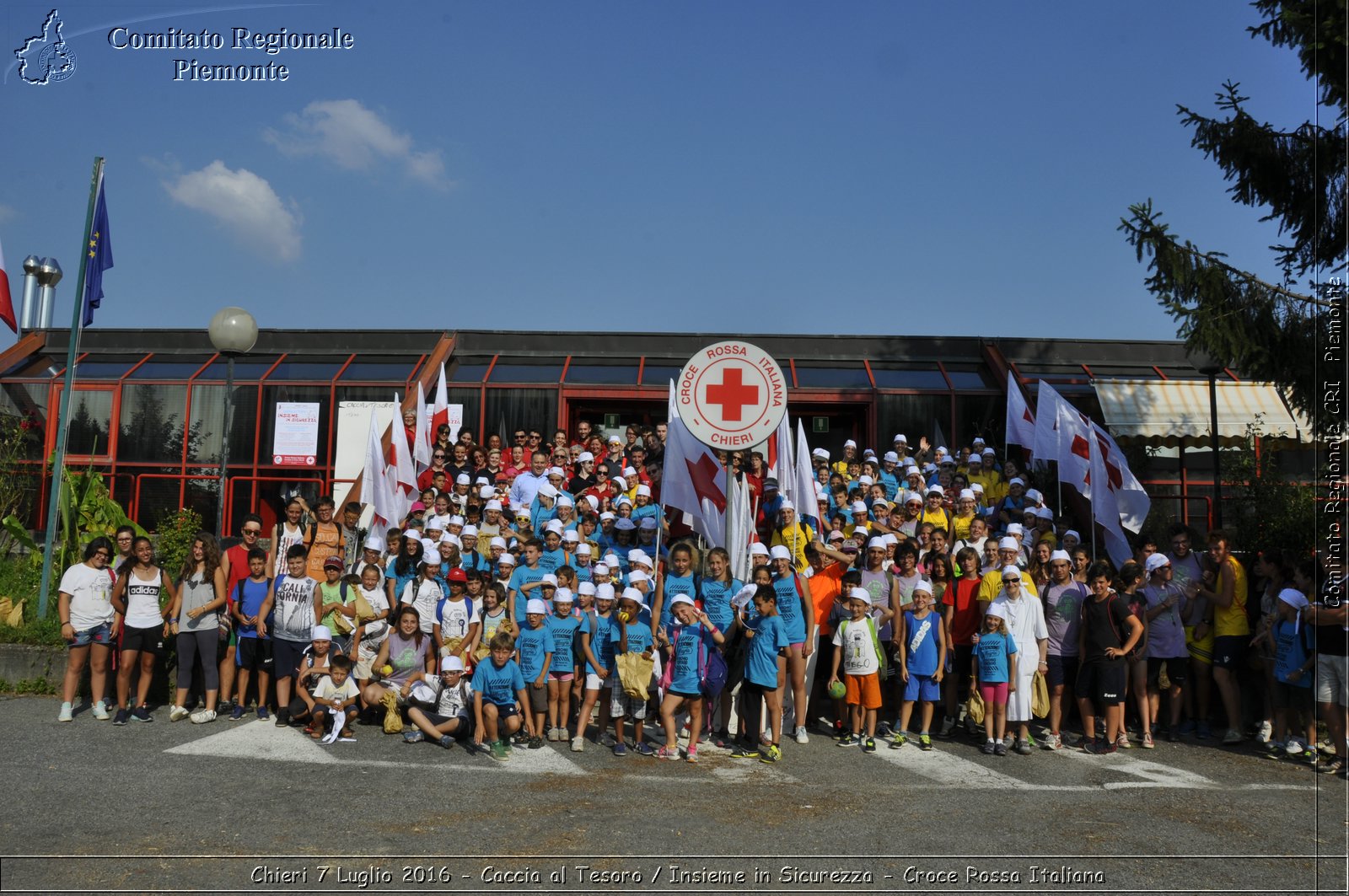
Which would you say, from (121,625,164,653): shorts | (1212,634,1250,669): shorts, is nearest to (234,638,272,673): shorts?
(121,625,164,653): shorts

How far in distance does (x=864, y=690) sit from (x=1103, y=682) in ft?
6.44

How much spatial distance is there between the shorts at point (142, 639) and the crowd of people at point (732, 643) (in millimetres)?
17

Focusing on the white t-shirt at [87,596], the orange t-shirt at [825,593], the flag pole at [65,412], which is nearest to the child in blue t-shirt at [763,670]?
the orange t-shirt at [825,593]

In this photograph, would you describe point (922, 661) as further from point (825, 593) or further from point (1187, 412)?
point (1187, 412)

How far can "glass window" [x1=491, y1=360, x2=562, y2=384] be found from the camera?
18.5 metres

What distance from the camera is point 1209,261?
1159 centimetres

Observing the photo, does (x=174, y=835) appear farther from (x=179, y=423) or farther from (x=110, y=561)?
(x=179, y=423)

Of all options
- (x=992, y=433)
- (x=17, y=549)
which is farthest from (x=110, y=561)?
(x=992, y=433)

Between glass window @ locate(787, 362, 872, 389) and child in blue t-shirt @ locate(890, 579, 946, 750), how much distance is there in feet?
31.7

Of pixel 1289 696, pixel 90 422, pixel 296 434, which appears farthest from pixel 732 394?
pixel 90 422

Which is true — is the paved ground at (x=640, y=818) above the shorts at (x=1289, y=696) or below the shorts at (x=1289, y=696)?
below

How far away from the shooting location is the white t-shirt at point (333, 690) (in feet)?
28.1

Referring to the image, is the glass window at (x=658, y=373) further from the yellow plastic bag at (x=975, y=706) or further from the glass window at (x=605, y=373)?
the yellow plastic bag at (x=975, y=706)

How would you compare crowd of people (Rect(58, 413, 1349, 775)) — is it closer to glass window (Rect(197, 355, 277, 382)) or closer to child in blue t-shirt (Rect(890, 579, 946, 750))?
child in blue t-shirt (Rect(890, 579, 946, 750))
